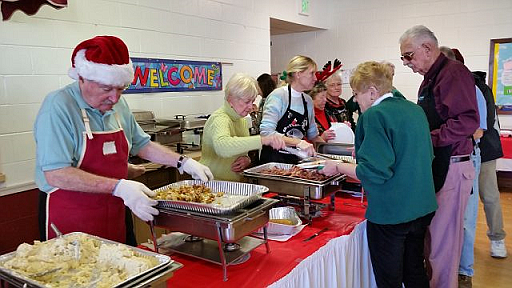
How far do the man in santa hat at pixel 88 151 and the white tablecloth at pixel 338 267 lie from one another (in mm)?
569

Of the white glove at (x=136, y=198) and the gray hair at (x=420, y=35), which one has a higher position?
the gray hair at (x=420, y=35)

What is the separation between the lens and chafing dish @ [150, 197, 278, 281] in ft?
4.33

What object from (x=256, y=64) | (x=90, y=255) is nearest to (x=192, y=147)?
(x=256, y=64)

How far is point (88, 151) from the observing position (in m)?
1.48

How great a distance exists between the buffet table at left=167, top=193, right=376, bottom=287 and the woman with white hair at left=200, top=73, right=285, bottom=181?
20.1 inches

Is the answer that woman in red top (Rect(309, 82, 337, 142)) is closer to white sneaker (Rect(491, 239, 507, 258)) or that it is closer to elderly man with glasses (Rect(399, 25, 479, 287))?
elderly man with glasses (Rect(399, 25, 479, 287))

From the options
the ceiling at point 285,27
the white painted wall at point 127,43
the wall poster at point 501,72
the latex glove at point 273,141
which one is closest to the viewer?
the latex glove at point 273,141

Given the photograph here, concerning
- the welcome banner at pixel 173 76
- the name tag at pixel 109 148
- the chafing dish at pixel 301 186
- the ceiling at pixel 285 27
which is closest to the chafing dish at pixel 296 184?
the chafing dish at pixel 301 186

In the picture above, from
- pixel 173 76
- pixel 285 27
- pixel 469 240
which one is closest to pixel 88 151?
pixel 173 76

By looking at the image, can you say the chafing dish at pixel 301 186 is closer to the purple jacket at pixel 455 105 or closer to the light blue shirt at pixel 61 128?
the purple jacket at pixel 455 105

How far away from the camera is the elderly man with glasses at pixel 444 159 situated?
85.3 inches

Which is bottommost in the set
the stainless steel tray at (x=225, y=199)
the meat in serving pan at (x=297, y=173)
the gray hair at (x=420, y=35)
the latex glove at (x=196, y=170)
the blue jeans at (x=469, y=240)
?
the blue jeans at (x=469, y=240)

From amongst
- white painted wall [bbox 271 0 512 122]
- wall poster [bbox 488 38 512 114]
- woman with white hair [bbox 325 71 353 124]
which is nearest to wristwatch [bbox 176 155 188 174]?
woman with white hair [bbox 325 71 353 124]

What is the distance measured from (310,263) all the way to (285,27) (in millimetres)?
4482
